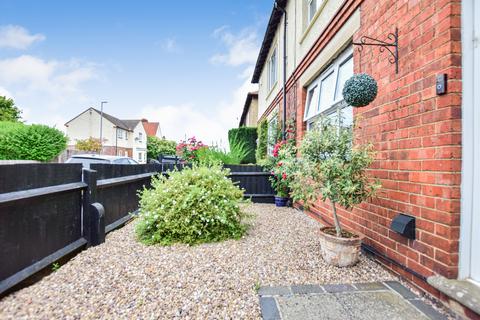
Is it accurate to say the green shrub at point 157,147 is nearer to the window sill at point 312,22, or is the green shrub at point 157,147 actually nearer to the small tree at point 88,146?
the small tree at point 88,146

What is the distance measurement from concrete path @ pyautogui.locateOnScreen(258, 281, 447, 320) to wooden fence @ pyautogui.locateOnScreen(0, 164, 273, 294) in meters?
1.99

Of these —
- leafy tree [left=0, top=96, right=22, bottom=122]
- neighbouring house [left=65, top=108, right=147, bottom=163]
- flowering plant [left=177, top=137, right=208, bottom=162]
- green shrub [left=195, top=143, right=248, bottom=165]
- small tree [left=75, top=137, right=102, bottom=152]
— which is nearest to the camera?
green shrub [left=195, top=143, right=248, bottom=165]

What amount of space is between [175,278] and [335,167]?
1779 millimetres

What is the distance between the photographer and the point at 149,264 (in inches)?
102

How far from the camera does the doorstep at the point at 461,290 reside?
1.57 metres

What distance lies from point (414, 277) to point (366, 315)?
691mm

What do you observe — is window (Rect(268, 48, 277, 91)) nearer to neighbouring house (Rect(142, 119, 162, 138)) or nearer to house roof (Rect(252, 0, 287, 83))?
house roof (Rect(252, 0, 287, 83))

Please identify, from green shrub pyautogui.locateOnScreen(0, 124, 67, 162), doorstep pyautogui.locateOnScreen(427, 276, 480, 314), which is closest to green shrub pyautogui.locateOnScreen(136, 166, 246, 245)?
doorstep pyautogui.locateOnScreen(427, 276, 480, 314)

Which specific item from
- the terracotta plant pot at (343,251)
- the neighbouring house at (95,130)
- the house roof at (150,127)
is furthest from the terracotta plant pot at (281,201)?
the house roof at (150,127)

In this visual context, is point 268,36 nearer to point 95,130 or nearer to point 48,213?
point 48,213

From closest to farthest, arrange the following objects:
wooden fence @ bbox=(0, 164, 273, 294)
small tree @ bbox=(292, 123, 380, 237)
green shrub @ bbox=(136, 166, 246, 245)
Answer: wooden fence @ bbox=(0, 164, 273, 294) < small tree @ bbox=(292, 123, 380, 237) < green shrub @ bbox=(136, 166, 246, 245)

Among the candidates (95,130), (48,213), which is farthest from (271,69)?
(95,130)

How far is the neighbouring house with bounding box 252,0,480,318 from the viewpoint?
1.77 meters

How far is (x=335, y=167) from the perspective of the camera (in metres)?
2.41
